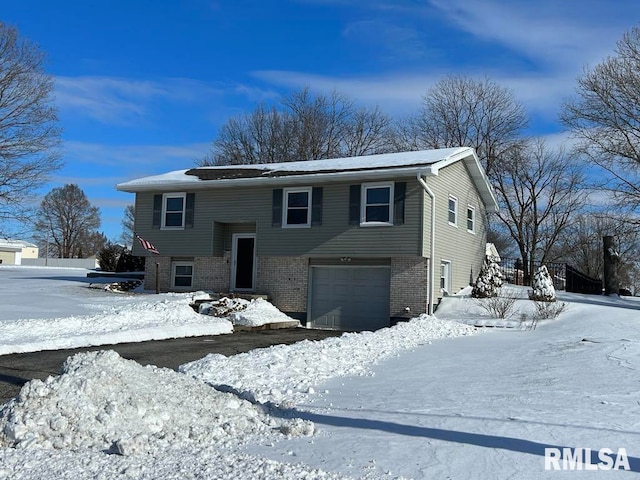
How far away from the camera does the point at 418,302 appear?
18.6m

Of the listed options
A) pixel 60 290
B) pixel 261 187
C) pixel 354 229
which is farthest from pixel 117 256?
pixel 354 229

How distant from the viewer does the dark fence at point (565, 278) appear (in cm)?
2841

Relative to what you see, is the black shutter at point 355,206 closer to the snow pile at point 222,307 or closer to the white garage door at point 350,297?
the white garage door at point 350,297

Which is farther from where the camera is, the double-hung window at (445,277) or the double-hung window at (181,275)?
the double-hung window at (181,275)

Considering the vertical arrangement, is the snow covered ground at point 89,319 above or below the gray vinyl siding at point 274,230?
below

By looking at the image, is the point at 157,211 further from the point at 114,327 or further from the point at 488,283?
the point at 488,283

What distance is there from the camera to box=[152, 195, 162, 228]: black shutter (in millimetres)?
22891

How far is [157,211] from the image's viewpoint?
2294 centimetres

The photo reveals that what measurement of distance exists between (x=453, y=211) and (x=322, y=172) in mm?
5099

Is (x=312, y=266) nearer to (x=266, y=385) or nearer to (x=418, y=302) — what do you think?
(x=418, y=302)

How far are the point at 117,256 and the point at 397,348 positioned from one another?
25.0m

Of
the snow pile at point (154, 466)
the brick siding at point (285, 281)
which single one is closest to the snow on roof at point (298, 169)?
the brick siding at point (285, 281)

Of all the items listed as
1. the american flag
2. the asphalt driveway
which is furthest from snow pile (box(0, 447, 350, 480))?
the american flag

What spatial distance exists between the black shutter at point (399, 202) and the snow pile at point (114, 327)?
20.4 ft
